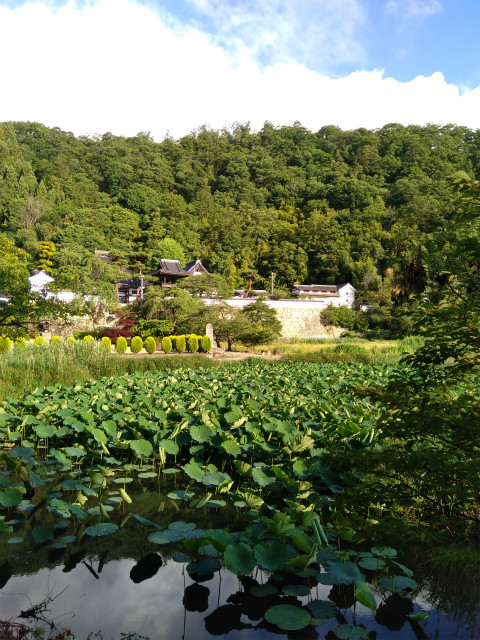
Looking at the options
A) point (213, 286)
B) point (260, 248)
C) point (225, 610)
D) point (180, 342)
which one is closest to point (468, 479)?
point (225, 610)

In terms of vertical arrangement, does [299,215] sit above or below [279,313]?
above

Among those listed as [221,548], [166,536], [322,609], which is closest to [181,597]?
[166,536]

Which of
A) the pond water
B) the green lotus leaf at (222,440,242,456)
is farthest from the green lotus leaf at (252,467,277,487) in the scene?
the pond water

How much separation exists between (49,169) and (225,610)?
47.0m

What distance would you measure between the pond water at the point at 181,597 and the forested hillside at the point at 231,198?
2151 centimetres

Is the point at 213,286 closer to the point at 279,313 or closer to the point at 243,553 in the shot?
the point at 279,313

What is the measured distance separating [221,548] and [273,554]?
0.77 ft

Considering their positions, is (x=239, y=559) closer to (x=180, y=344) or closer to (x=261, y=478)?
(x=261, y=478)

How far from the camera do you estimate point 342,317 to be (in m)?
30.8

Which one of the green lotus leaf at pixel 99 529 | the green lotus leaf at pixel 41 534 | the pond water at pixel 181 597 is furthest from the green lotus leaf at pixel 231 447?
the green lotus leaf at pixel 41 534

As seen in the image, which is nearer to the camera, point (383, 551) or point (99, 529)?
point (383, 551)

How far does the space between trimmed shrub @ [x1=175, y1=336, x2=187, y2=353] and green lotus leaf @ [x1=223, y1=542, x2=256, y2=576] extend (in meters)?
17.5

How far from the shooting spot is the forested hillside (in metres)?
34.5

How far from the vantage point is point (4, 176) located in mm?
38125
